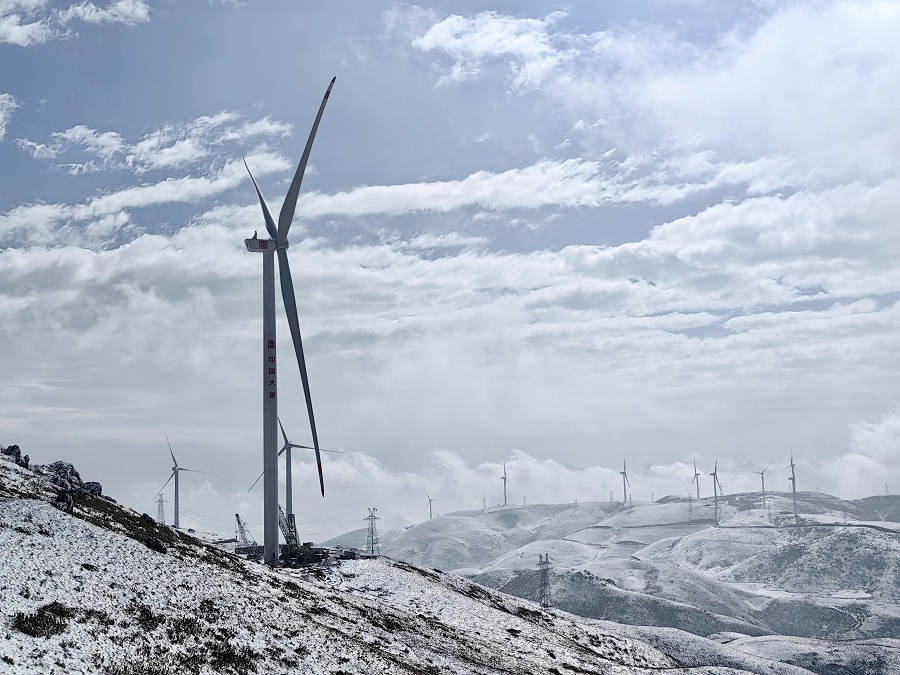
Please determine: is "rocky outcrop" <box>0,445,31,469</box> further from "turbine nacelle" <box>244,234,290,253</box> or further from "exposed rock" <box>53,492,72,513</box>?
"turbine nacelle" <box>244,234,290,253</box>

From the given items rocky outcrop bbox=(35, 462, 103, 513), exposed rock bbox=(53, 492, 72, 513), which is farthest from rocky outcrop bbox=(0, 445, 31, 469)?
exposed rock bbox=(53, 492, 72, 513)

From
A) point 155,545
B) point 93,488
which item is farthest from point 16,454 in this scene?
point 155,545

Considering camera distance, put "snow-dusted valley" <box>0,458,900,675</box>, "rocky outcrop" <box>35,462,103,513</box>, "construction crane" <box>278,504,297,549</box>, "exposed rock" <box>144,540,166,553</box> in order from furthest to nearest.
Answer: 1. "construction crane" <box>278,504,297,549</box>
2. "rocky outcrop" <box>35,462,103,513</box>
3. "exposed rock" <box>144,540,166,553</box>
4. "snow-dusted valley" <box>0,458,900,675</box>

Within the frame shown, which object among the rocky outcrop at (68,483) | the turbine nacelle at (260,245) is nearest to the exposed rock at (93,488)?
the rocky outcrop at (68,483)

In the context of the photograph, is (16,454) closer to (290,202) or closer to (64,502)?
(64,502)

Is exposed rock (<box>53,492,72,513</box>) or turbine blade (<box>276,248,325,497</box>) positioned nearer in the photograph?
exposed rock (<box>53,492,72,513</box>)

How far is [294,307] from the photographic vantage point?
9675 cm

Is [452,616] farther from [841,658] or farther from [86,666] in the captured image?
[841,658]

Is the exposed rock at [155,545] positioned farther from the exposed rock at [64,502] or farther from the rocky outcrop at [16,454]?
the rocky outcrop at [16,454]

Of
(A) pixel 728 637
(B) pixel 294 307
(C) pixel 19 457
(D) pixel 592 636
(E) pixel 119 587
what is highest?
(B) pixel 294 307

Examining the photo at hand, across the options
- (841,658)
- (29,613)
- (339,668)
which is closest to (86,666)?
(29,613)

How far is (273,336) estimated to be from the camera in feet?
304

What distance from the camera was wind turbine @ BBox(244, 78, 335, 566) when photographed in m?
91.1

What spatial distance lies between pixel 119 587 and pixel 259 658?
1089 centimetres
